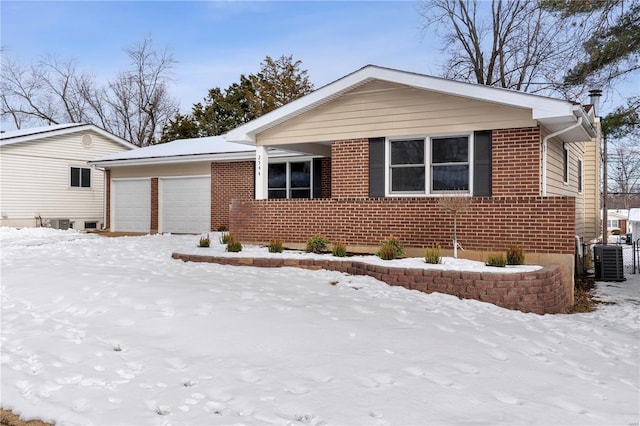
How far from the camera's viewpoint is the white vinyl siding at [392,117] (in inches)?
378

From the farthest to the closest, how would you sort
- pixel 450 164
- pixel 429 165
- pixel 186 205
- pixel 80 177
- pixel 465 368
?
pixel 80 177 < pixel 186 205 < pixel 429 165 < pixel 450 164 < pixel 465 368

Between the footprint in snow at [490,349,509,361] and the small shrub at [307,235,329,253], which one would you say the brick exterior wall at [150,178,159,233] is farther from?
the footprint in snow at [490,349,509,361]

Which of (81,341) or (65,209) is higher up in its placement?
(65,209)

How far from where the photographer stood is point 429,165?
33.5 ft

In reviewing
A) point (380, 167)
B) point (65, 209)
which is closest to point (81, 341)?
point (380, 167)

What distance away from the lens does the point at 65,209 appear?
74.0ft

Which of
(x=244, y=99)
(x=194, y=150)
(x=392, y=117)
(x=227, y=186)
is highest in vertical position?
(x=244, y=99)

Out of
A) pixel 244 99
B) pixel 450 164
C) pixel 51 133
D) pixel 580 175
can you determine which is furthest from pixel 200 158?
pixel 244 99

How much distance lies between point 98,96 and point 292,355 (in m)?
43.0

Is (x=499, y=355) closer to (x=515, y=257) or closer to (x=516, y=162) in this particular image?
(x=515, y=257)

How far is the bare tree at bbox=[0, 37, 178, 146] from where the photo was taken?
39312 millimetres

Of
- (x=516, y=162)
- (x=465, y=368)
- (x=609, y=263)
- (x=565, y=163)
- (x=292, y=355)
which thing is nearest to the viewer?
(x=465, y=368)

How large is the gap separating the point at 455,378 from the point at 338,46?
1642 centimetres

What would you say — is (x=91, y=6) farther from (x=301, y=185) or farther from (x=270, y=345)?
(x=270, y=345)
